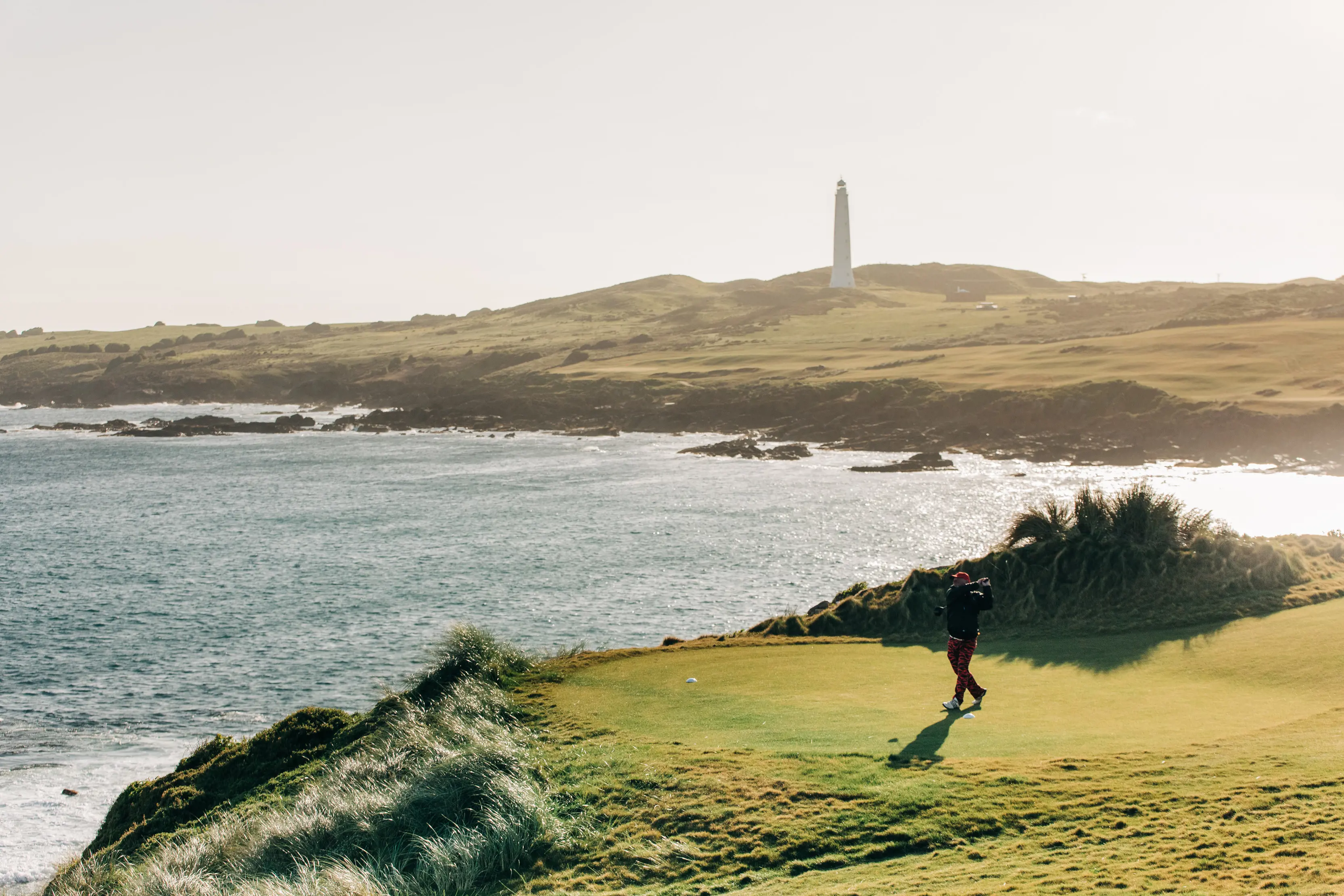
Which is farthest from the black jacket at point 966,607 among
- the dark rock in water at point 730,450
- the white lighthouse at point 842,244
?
the white lighthouse at point 842,244

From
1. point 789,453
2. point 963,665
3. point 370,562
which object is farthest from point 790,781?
point 789,453

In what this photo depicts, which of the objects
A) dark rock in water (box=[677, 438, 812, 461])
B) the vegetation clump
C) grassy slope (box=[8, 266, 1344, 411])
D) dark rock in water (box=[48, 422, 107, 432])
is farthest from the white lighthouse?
the vegetation clump

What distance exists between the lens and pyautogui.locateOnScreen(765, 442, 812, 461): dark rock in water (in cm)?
7769

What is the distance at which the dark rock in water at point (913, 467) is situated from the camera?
68188 millimetres

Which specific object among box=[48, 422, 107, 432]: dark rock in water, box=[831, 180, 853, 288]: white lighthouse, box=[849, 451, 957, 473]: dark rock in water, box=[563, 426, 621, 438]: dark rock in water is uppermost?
box=[831, 180, 853, 288]: white lighthouse

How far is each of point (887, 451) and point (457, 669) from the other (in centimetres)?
6659

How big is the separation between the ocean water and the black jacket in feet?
37.9

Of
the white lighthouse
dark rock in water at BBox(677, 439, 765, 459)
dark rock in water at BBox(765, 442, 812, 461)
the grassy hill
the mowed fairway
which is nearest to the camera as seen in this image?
the grassy hill

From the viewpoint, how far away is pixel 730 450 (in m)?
81.0

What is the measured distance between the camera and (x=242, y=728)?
72.7 ft

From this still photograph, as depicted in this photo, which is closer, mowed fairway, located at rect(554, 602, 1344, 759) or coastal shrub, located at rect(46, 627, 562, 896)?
coastal shrub, located at rect(46, 627, 562, 896)

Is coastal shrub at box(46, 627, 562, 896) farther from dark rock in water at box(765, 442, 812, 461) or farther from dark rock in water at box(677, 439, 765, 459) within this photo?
dark rock in water at box(677, 439, 765, 459)

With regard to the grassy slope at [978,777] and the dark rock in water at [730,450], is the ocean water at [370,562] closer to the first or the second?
the dark rock in water at [730,450]

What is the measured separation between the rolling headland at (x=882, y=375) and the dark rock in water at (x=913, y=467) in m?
6.73
